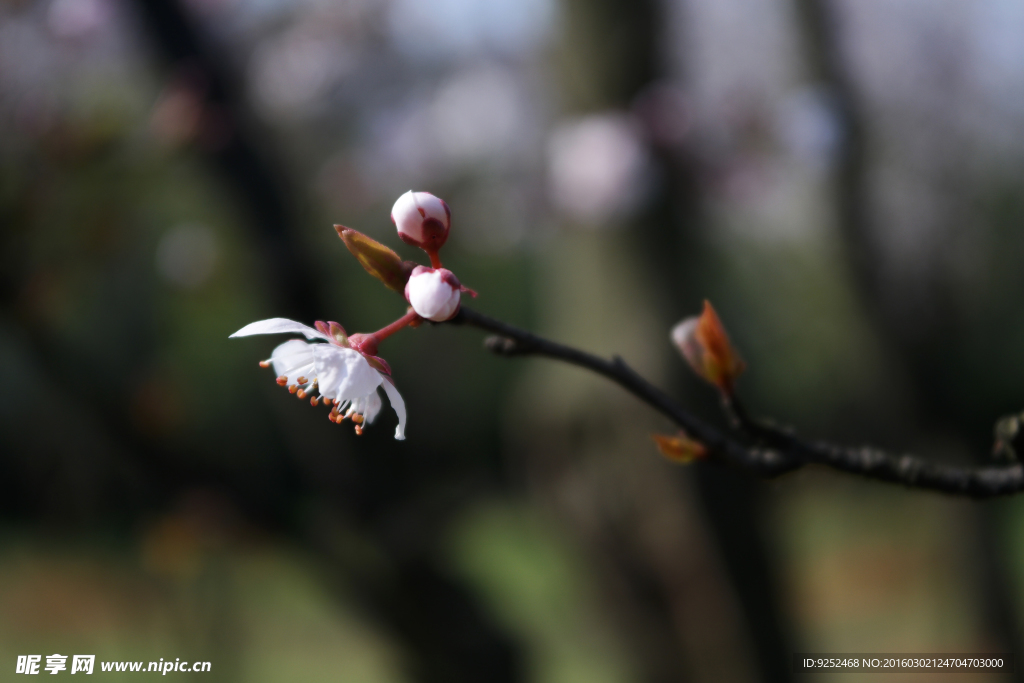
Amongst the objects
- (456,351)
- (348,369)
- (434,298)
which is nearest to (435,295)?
(434,298)

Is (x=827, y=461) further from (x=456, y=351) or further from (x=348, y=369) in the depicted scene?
(x=456, y=351)

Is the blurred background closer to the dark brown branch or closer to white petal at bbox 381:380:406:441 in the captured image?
the dark brown branch

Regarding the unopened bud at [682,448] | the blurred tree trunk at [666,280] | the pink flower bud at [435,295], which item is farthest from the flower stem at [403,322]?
the blurred tree trunk at [666,280]

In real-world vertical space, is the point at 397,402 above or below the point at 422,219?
below

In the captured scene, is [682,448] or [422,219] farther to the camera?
[682,448]

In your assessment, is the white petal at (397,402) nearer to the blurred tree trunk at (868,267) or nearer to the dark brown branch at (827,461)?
the dark brown branch at (827,461)

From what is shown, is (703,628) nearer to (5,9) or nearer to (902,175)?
(5,9)

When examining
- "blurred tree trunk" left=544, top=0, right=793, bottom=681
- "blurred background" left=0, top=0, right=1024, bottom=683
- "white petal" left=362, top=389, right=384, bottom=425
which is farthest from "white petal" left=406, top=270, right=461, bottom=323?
"blurred tree trunk" left=544, top=0, right=793, bottom=681
